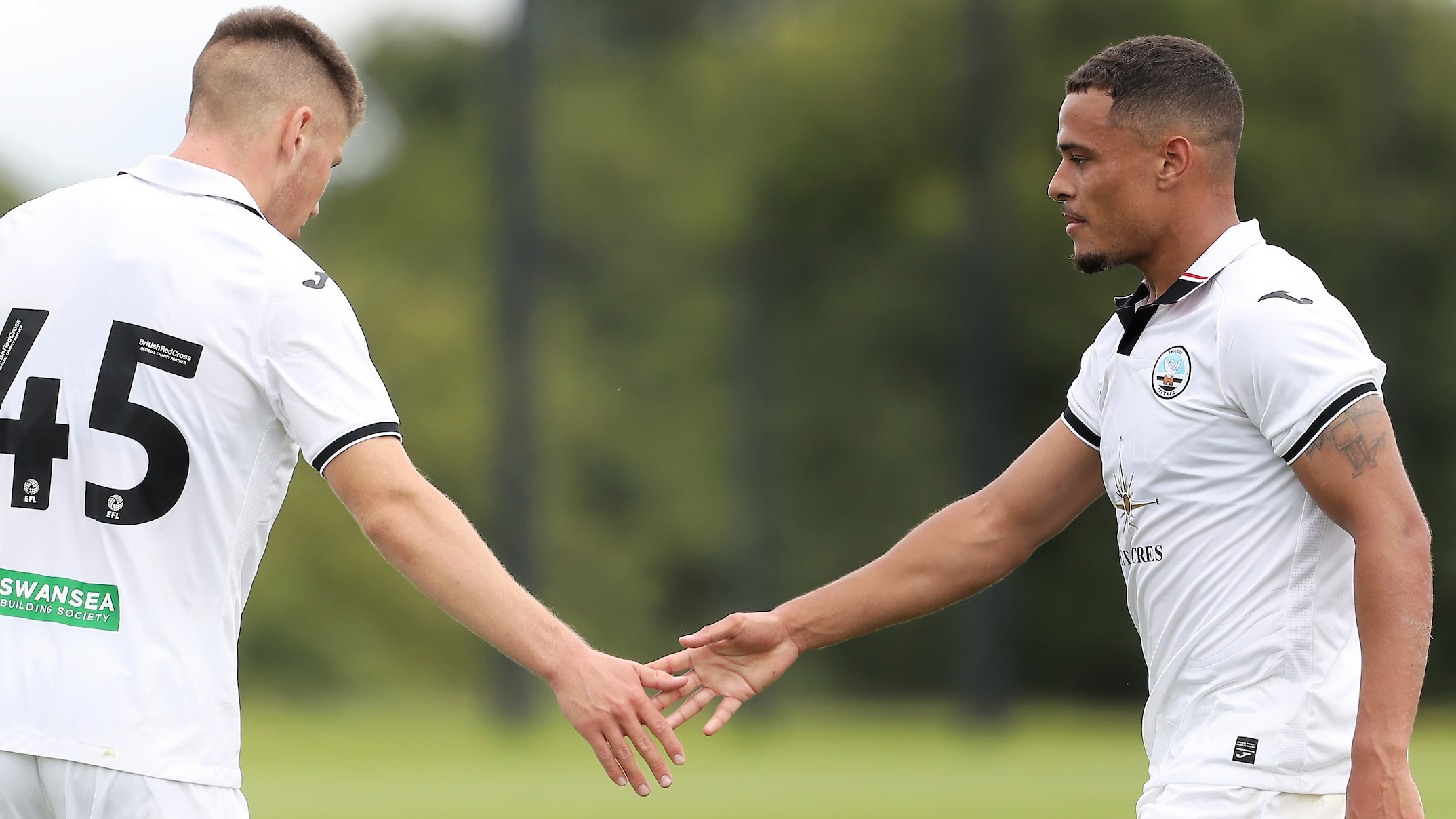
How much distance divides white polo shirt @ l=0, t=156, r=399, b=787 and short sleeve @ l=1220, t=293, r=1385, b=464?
1929 mm

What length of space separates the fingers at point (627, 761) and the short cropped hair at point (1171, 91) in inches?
81.1

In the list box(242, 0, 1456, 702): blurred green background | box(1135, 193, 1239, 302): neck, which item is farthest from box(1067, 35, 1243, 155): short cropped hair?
box(242, 0, 1456, 702): blurred green background

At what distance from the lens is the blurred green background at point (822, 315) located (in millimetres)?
22344

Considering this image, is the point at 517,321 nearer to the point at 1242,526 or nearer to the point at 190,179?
the point at 190,179

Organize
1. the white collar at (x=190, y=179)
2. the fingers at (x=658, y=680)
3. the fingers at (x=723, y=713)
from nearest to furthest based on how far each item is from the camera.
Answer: the white collar at (x=190, y=179) < the fingers at (x=658, y=680) < the fingers at (x=723, y=713)

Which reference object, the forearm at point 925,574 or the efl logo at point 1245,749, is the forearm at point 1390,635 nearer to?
the efl logo at point 1245,749

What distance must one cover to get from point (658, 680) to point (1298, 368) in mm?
2012

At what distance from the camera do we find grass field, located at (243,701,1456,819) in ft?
39.8

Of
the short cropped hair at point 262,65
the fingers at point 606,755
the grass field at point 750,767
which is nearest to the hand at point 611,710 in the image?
the fingers at point 606,755

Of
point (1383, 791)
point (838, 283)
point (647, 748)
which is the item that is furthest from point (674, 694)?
point (838, 283)

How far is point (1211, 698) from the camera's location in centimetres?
367

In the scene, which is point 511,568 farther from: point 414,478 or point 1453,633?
point 414,478

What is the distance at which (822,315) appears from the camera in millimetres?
24406

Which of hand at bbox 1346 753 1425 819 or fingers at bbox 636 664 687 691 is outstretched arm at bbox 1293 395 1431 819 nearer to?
hand at bbox 1346 753 1425 819
